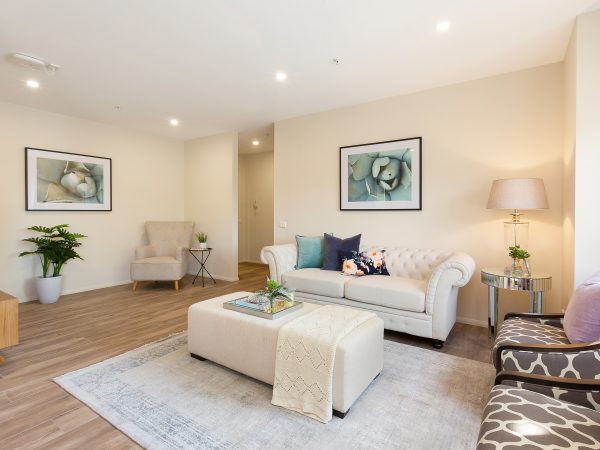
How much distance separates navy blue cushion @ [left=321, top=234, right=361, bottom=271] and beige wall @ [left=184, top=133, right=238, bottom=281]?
2.29m

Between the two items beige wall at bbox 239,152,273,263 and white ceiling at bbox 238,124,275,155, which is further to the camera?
beige wall at bbox 239,152,273,263

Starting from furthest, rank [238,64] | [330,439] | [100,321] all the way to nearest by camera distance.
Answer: [100,321] → [238,64] → [330,439]

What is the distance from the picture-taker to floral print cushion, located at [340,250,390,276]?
3.61 m

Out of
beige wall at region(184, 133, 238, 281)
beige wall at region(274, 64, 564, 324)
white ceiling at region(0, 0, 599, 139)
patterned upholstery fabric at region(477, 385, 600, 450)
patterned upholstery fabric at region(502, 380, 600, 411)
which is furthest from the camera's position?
beige wall at region(184, 133, 238, 281)

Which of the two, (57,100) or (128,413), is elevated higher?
(57,100)

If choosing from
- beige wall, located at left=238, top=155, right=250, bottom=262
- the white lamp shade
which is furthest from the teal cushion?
beige wall, located at left=238, top=155, right=250, bottom=262

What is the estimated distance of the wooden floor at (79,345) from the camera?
1.74 m

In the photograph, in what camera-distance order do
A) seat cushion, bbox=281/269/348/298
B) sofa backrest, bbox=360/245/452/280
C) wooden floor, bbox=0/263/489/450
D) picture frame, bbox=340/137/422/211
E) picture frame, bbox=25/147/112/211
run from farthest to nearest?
picture frame, bbox=25/147/112/211 < picture frame, bbox=340/137/422/211 < sofa backrest, bbox=360/245/452/280 < seat cushion, bbox=281/269/348/298 < wooden floor, bbox=0/263/489/450

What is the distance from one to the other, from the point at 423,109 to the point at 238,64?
7.09 ft

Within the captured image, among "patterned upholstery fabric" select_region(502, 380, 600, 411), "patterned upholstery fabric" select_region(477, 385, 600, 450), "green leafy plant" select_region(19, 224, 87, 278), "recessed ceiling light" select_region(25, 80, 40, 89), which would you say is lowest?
"patterned upholstery fabric" select_region(502, 380, 600, 411)

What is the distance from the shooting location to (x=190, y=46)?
278cm

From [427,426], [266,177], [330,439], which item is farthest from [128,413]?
[266,177]

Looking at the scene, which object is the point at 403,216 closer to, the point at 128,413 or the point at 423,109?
the point at 423,109

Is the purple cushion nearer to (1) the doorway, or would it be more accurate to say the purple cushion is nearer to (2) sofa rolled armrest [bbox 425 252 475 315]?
(2) sofa rolled armrest [bbox 425 252 475 315]
